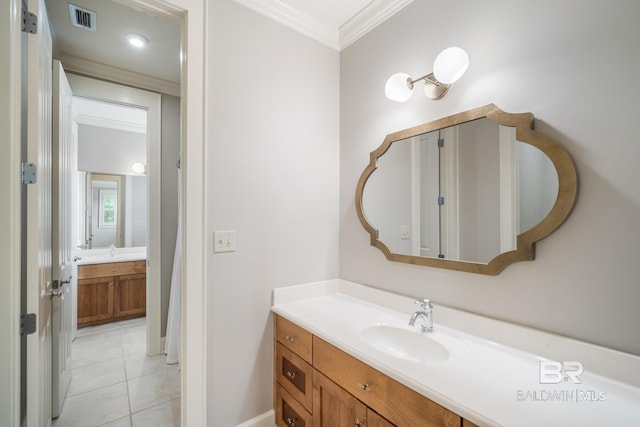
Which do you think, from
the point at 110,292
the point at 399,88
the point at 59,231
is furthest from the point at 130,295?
the point at 399,88

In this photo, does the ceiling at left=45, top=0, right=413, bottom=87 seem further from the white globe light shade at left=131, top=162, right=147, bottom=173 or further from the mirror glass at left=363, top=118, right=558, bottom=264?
the white globe light shade at left=131, top=162, right=147, bottom=173

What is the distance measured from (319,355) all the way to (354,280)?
0.67 meters

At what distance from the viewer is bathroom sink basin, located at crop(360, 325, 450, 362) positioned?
4.10ft

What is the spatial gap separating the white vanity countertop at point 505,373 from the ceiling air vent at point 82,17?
231 cm

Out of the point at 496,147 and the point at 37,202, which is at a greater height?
the point at 496,147

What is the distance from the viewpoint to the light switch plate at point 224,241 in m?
1.51

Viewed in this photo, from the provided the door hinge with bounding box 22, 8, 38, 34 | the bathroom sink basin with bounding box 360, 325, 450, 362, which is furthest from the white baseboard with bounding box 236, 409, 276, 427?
the door hinge with bounding box 22, 8, 38, 34

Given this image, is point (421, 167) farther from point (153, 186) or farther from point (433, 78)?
point (153, 186)

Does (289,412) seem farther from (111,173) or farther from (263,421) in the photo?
(111,173)

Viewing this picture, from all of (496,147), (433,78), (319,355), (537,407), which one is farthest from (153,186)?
(537,407)

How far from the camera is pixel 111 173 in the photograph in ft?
12.5

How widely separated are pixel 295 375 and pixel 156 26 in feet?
7.96

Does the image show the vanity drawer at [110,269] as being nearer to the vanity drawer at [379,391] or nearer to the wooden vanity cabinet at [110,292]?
the wooden vanity cabinet at [110,292]

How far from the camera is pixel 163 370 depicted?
8.00ft
